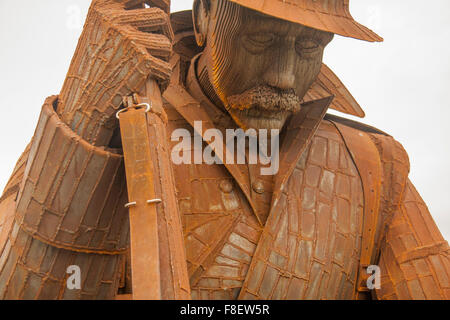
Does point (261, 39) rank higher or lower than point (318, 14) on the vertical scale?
lower

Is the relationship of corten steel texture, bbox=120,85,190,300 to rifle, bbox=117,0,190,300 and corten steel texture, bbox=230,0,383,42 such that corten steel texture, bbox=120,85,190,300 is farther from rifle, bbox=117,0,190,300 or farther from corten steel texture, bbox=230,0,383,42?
corten steel texture, bbox=230,0,383,42

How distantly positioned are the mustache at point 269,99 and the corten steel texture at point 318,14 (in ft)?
1.62

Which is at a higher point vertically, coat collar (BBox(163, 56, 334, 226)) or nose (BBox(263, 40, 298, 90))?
nose (BBox(263, 40, 298, 90))

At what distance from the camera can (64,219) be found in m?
2.74

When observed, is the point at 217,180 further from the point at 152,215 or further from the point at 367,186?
the point at 152,215

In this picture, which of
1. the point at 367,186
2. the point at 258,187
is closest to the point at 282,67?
the point at 258,187

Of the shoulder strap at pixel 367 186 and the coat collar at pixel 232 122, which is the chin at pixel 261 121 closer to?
the coat collar at pixel 232 122

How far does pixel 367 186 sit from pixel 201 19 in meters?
1.63

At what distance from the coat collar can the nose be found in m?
0.50

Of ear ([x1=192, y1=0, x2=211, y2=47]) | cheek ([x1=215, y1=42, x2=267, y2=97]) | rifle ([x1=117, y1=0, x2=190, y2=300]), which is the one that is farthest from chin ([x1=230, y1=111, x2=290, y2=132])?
rifle ([x1=117, y1=0, x2=190, y2=300])

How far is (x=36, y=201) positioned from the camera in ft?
9.19

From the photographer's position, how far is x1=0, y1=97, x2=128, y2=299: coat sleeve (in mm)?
2701

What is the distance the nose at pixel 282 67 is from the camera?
325 centimetres

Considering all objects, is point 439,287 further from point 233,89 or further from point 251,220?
point 233,89
